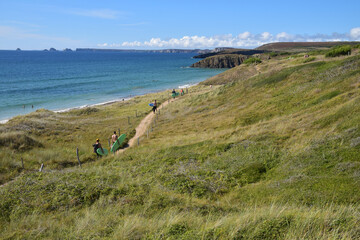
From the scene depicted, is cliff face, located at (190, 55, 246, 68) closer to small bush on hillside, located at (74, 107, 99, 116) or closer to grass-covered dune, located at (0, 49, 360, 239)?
small bush on hillside, located at (74, 107, 99, 116)

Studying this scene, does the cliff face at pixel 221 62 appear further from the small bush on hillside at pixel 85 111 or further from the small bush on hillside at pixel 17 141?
the small bush on hillside at pixel 17 141

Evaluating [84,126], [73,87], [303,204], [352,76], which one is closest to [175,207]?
[303,204]

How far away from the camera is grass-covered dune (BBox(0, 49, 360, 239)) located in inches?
227

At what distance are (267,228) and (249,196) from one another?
351 cm

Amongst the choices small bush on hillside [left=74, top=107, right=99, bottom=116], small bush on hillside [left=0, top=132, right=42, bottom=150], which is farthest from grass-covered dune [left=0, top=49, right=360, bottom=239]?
small bush on hillside [left=74, top=107, right=99, bottom=116]

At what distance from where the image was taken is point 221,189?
992 centimetres

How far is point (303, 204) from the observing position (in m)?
7.68

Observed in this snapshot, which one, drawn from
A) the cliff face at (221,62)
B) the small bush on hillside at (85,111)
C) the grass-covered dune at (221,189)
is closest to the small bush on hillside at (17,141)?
→ the grass-covered dune at (221,189)

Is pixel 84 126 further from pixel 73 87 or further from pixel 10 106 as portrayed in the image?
pixel 73 87

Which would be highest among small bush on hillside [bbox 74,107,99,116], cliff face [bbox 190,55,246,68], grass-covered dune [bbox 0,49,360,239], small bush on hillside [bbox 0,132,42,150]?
cliff face [bbox 190,55,246,68]

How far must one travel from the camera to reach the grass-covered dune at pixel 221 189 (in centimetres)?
578

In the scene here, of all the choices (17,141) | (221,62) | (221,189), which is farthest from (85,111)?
(221,62)

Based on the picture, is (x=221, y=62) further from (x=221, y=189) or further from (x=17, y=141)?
(x=221, y=189)

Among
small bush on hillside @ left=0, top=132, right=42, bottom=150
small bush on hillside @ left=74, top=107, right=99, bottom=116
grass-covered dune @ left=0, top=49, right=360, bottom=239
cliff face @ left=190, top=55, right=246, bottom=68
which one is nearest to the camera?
grass-covered dune @ left=0, top=49, right=360, bottom=239
